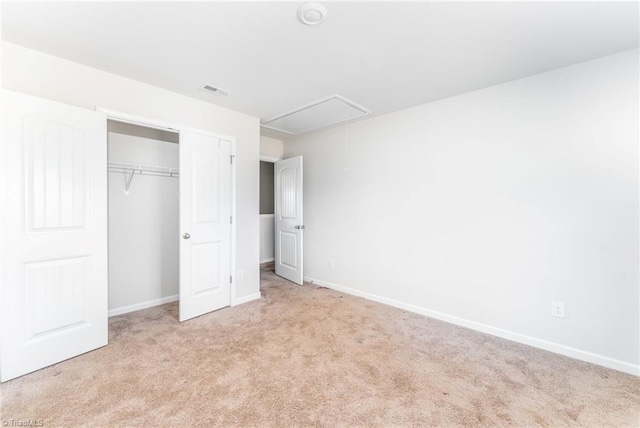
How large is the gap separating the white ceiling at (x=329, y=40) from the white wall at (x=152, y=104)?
0.11 meters

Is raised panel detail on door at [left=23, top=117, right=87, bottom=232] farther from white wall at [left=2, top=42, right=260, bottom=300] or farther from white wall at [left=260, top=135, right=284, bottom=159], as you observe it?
white wall at [left=260, top=135, right=284, bottom=159]

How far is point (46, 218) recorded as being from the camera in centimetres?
200

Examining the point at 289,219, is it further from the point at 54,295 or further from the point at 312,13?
the point at 312,13

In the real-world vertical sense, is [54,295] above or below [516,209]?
below

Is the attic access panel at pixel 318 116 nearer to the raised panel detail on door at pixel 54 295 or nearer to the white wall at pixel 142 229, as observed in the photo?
the white wall at pixel 142 229

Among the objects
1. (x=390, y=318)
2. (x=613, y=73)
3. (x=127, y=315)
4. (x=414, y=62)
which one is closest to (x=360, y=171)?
(x=414, y=62)

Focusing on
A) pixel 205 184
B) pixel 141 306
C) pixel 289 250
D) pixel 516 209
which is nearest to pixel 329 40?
pixel 205 184

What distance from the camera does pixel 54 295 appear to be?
2053 millimetres

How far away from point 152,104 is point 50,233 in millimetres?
1403

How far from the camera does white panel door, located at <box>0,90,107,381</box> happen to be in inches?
73.2

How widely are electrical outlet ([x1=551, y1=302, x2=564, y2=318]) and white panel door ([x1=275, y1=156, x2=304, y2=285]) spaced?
2896 millimetres

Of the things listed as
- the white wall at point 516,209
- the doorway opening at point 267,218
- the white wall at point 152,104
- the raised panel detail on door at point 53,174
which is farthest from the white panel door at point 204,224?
the doorway opening at point 267,218

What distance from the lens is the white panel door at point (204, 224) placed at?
2838 mm

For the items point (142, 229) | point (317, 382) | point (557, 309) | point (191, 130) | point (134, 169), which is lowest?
point (317, 382)
